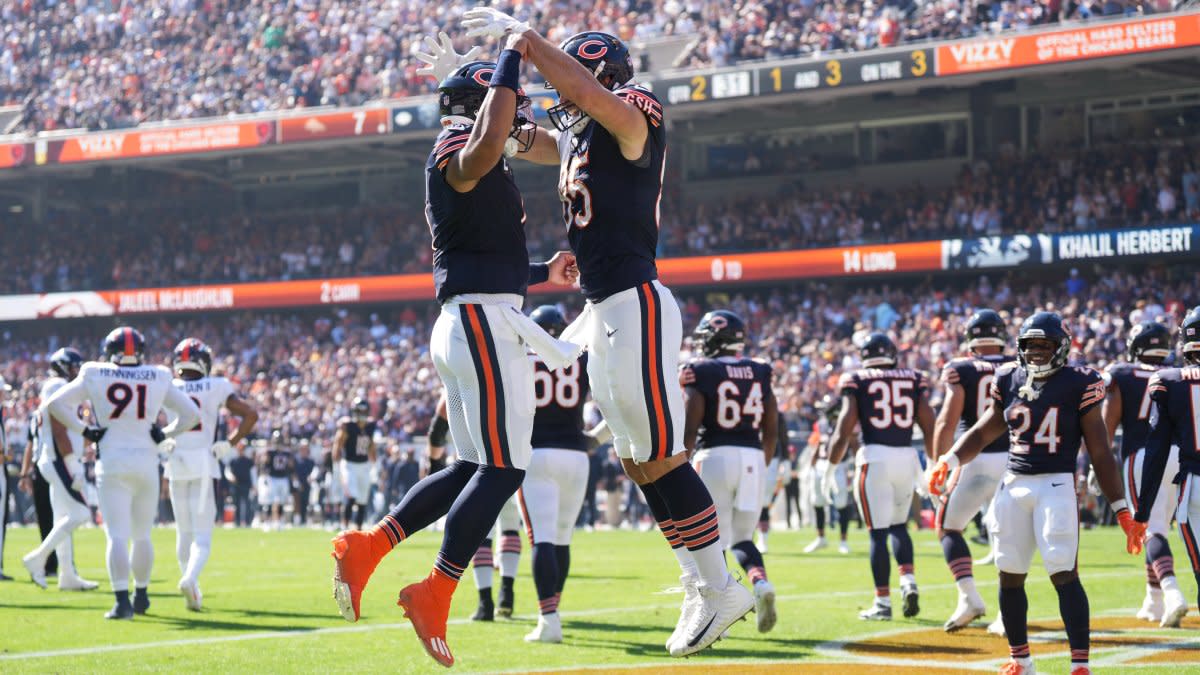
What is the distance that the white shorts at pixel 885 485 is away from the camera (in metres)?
11.3

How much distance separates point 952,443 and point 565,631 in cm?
320

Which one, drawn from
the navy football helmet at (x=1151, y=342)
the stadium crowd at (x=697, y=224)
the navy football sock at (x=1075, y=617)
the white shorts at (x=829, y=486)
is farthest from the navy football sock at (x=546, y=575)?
the stadium crowd at (x=697, y=224)

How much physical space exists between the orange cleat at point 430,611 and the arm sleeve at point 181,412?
6.04m

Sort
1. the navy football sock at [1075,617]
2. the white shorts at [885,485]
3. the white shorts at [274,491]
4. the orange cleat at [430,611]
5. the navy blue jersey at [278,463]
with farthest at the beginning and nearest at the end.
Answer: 1. the white shorts at [274,491]
2. the navy blue jersey at [278,463]
3. the white shorts at [885,485]
4. the navy football sock at [1075,617]
5. the orange cleat at [430,611]

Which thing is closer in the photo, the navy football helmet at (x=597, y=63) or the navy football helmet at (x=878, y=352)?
the navy football helmet at (x=597, y=63)

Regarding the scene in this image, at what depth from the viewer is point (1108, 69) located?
3234 cm

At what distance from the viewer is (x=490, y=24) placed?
5832mm

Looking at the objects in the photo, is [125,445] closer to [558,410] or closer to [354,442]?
[558,410]

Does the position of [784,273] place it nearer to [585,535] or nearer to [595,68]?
[585,535]

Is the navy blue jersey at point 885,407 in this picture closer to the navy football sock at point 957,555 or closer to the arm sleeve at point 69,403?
the navy football sock at point 957,555

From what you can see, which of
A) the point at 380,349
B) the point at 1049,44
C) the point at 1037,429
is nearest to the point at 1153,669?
the point at 1037,429

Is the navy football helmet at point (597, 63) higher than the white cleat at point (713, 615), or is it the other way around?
the navy football helmet at point (597, 63)

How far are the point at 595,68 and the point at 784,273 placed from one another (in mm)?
27796

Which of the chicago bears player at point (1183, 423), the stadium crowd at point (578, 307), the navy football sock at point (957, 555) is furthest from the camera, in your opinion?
the stadium crowd at point (578, 307)
